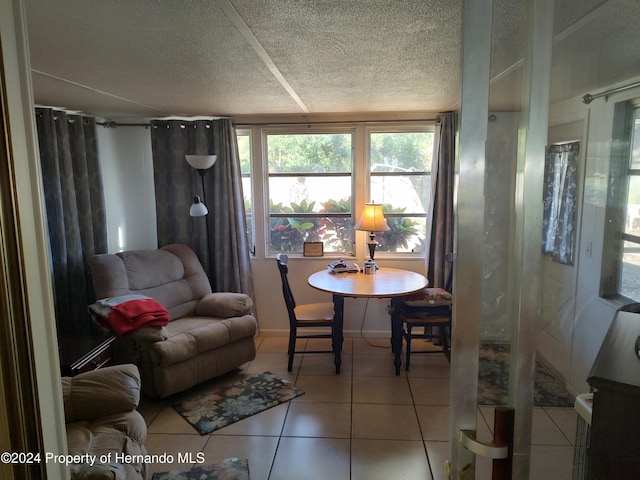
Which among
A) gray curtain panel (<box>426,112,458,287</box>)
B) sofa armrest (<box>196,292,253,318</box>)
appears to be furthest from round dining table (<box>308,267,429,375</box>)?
sofa armrest (<box>196,292,253,318</box>)

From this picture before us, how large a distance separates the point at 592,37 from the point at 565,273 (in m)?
0.67

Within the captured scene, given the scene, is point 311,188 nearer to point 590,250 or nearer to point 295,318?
point 295,318

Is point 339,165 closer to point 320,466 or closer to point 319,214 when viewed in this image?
point 319,214

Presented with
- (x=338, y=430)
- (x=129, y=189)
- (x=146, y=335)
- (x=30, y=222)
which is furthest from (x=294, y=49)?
(x=129, y=189)

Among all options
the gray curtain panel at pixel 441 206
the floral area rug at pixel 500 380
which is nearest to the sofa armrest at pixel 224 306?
the gray curtain panel at pixel 441 206

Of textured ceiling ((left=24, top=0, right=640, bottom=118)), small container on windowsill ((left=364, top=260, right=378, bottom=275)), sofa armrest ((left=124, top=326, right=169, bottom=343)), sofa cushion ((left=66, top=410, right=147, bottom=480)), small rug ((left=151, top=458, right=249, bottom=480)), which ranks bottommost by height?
small rug ((left=151, top=458, right=249, bottom=480))

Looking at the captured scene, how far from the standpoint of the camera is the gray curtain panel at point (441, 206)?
155 inches

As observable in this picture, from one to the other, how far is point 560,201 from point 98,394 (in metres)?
2.21

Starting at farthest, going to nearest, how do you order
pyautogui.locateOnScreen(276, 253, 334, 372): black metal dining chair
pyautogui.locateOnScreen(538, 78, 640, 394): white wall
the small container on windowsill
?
the small container on windowsill, pyautogui.locateOnScreen(276, 253, 334, 372): black metal dining chair, pyautogui.locateOnScreen(538, 78, 640, 394): white wall

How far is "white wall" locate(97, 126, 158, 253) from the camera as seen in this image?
4125 mm

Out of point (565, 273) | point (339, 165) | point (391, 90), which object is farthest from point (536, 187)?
point (339, 165)

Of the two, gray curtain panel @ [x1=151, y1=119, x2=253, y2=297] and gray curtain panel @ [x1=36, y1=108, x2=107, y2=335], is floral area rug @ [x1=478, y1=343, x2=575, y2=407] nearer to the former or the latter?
gray curtain panel @ [x1=151, y1=119, x2=253, y2=297]

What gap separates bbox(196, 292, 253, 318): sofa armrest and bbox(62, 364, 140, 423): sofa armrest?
4.40 ft

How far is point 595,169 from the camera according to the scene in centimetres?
101
